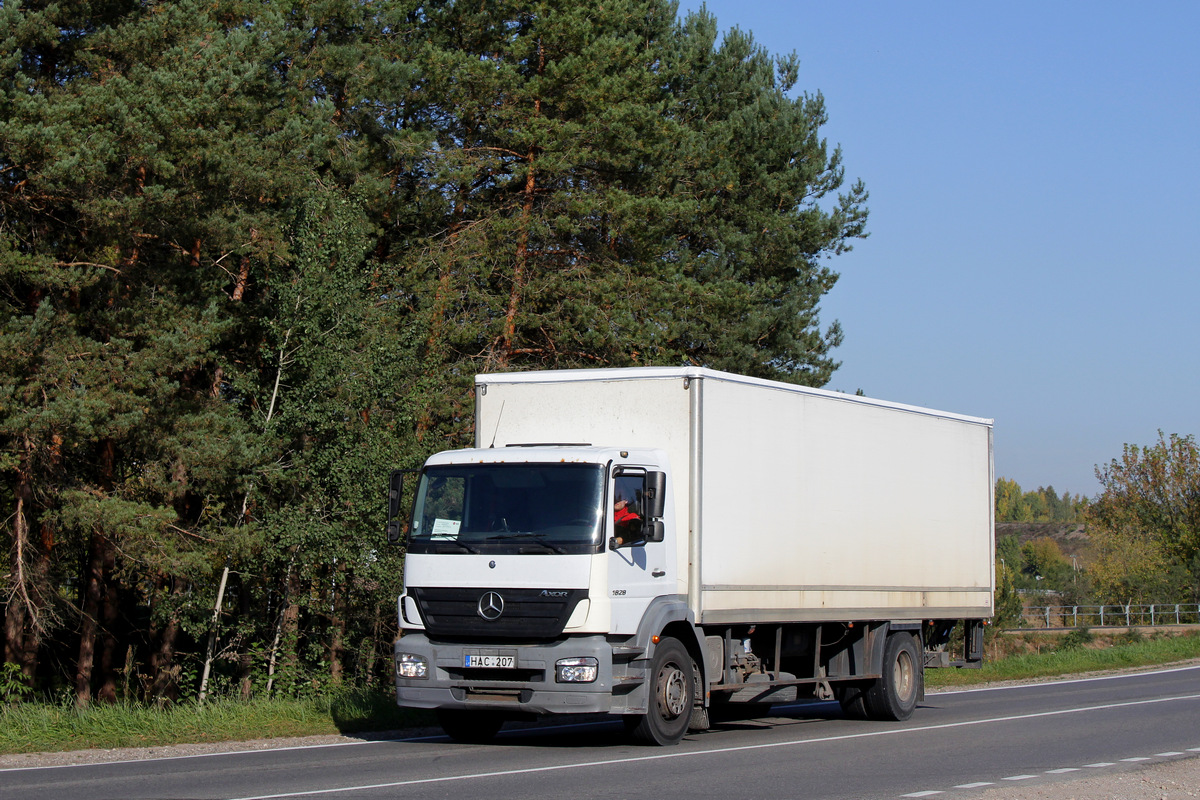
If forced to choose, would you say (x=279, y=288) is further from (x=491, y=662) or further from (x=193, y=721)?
(x=491, y=662)

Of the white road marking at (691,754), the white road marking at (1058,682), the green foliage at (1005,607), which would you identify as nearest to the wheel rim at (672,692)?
the white road marking at (691,754)

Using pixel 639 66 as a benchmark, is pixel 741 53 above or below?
above

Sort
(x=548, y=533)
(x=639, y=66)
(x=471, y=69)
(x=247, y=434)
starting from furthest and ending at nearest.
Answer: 1. (x=639, y=66)
2. (x=471, y=69)
3. (x=247, y=434)
4. (x=548, y=533)

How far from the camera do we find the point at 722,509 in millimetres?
13102

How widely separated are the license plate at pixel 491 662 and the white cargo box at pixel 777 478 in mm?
1887

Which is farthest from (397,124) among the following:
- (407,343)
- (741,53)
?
(741,53)

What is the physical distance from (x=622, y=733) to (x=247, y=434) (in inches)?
412

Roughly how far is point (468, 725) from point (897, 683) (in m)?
5.63

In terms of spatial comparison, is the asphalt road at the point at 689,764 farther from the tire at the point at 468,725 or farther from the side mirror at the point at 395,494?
the side mirror at the point at 395,494

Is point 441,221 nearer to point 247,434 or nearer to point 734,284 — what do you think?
point 734,284

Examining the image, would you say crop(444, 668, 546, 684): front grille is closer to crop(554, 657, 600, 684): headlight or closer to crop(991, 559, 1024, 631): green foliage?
crop(554, 657, 600, 684): headlight

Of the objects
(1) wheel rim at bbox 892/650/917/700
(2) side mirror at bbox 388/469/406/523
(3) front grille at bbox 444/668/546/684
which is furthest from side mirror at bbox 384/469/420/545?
(1) wheel rim at bbox 892/650/917/700

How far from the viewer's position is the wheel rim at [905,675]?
52.9 feet

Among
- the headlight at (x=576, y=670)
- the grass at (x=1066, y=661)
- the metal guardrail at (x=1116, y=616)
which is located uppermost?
the metal guardrail at (x=1116, y=616)
